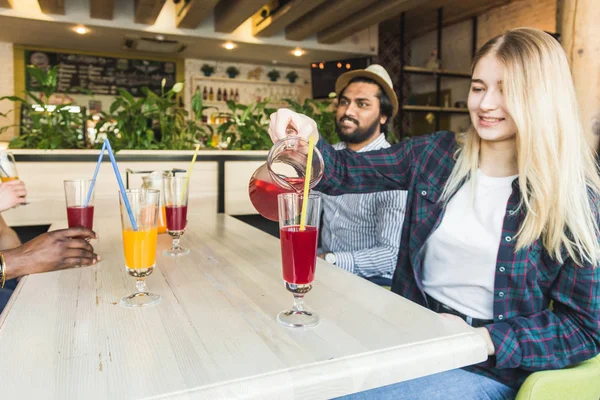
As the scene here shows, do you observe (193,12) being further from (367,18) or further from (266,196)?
(266,196)

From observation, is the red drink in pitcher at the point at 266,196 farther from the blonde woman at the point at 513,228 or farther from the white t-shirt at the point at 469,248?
the white t-shirt at the point at 469,248

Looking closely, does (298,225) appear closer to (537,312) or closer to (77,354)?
(77,354)

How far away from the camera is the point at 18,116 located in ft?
20.8

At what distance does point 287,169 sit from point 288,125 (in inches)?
4.4

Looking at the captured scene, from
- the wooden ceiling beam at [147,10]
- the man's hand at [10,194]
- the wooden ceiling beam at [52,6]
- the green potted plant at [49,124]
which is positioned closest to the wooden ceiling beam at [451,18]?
the wooden ceiling beam at [147,10]

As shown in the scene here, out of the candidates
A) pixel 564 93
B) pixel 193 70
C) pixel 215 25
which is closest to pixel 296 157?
pixel 564 93

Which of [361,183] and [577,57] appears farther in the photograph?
[577,57]

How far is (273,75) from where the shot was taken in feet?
24.6

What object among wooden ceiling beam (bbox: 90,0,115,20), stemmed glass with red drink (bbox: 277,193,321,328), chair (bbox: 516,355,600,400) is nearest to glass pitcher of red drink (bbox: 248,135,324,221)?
stemmed glass with red drink (bbox: 277,193,321,328)

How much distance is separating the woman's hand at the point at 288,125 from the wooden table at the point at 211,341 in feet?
1.16

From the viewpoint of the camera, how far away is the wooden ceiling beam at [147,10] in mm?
4451

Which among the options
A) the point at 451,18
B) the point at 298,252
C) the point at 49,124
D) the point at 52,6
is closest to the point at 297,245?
the point at 298,252

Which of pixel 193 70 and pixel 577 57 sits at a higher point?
pixel 193 70

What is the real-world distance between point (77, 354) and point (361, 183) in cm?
93
